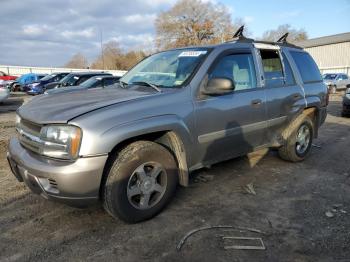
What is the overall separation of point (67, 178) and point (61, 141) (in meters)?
0.34

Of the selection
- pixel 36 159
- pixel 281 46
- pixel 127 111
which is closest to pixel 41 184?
pixel 36 159

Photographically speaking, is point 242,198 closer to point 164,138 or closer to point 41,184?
point 164,138

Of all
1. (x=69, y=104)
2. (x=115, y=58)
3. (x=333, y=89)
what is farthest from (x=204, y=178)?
(x=115, y=58)

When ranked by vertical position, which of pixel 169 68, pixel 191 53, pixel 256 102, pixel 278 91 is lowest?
pixel 256 102

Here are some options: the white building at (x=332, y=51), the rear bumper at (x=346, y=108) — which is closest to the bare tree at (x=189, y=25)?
the white building at (x=332, y=51)

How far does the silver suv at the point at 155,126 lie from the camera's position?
304cm

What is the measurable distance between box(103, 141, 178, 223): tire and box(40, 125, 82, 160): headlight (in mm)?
439

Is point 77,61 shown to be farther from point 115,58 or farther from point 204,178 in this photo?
point 204,178

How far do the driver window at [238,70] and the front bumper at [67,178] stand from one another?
185 cm

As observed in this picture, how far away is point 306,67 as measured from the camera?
5.77m

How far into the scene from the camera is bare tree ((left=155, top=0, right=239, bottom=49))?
55.1 metres

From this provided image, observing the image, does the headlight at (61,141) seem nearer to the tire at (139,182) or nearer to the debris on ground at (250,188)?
the tire at (139,182)

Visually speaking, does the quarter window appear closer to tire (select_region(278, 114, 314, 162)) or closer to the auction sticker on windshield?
tire (select_region(278, 114, 314, 162))

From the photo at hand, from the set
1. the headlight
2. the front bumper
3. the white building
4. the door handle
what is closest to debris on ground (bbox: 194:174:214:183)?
the door handle
